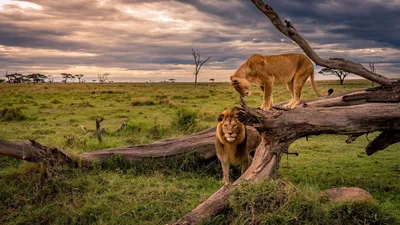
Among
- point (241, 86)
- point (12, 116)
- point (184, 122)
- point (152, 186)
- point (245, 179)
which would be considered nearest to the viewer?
point (245, 179)

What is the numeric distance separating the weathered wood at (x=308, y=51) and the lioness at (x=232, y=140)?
1570mm

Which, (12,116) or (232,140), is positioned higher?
(232,140)

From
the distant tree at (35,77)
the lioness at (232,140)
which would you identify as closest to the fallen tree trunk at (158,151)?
the lioness at (232,140)

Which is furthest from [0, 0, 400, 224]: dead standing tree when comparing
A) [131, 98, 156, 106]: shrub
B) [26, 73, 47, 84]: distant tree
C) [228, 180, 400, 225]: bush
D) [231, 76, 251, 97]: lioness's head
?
[26, 73, 47, 84]: distant tree

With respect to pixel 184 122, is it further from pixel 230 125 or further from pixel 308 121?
pixel 308 121

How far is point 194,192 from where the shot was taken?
689 centimetres

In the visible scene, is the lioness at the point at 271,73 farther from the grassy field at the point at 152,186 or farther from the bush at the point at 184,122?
the bush at the point at 184,122

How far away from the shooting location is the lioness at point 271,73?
Result: 671 centimetres

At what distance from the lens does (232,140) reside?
21.2 feet

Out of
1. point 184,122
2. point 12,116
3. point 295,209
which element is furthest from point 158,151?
point 12,116

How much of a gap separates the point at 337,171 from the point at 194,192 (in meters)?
3.48

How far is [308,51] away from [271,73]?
72 centimetres

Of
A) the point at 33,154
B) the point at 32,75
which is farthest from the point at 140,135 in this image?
the point at 32,75

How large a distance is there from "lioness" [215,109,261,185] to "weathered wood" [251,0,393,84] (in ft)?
5.15
